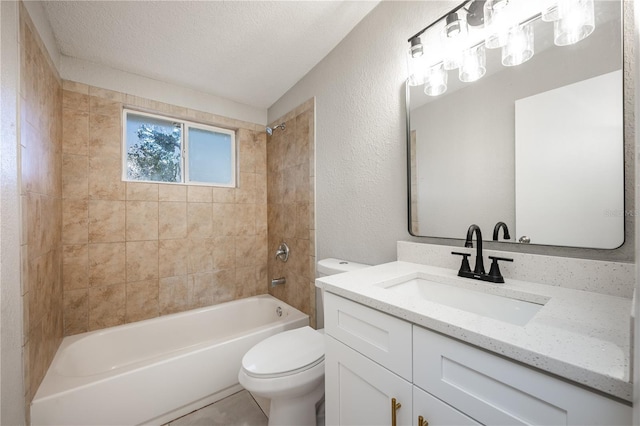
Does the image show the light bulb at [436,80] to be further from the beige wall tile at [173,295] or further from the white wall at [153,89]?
the beige wall tile at [173,295]

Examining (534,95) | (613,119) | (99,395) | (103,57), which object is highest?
(103,57)

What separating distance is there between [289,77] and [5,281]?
6.87 ft

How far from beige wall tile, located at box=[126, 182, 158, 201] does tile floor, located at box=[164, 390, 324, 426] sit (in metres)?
1.62

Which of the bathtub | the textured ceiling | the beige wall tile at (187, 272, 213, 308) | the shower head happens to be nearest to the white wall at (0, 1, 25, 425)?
the bathtub

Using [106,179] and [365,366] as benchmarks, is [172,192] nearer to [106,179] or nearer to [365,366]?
[106,179]

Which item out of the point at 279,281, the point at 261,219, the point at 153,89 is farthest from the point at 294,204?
the point at 153,89

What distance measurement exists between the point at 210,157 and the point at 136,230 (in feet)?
3.11

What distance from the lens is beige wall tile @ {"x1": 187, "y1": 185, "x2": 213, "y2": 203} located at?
89.7 inches

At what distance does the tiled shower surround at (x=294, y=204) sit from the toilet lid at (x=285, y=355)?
57 cm

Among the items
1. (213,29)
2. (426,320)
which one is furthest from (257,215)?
(426,320)

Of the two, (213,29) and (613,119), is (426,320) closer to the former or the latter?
(613,119)

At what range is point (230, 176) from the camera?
2609 mm

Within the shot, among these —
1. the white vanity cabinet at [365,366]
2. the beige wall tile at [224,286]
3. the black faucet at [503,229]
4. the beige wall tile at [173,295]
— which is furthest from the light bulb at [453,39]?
the beige wall tile at [173,295]

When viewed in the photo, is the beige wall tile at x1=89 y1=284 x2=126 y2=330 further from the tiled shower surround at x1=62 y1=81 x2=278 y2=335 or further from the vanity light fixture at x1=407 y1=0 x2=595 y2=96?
the vanity light fixture at x1=407 y1=0 x2=595 y2=96
